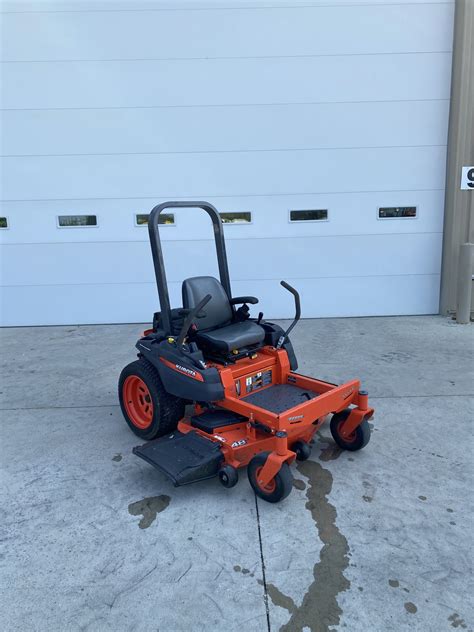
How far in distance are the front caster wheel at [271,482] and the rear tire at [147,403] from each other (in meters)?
0.83

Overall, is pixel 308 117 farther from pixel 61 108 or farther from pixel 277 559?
pixel 277 559

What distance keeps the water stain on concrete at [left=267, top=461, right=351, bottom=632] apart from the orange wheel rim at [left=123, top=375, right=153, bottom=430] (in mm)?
1337

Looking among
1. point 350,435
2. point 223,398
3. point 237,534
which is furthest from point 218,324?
point 237,534

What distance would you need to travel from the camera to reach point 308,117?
6.32 metres

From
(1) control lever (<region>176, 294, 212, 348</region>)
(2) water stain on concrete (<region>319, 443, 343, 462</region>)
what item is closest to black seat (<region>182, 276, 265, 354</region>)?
(1) control lever (<region>176, 294, 212, 348</region>)

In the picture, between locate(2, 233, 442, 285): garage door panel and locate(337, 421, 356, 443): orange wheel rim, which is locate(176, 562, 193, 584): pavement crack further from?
locate(2, 233, 442, 285): garage door panel

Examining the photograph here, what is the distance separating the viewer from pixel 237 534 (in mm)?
2373

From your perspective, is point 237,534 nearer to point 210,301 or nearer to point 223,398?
point 223,398

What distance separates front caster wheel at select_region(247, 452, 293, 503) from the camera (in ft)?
8.25

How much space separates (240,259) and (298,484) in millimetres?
4241

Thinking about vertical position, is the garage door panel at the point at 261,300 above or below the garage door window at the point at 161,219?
below

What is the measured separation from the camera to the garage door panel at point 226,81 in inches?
244

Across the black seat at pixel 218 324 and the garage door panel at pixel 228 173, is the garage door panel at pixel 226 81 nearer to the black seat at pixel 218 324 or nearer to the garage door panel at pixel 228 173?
the garage door panel at pixel 228 173

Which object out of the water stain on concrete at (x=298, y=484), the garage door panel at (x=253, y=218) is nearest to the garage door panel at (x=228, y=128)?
the garage door panel at (x=253, y=218)
